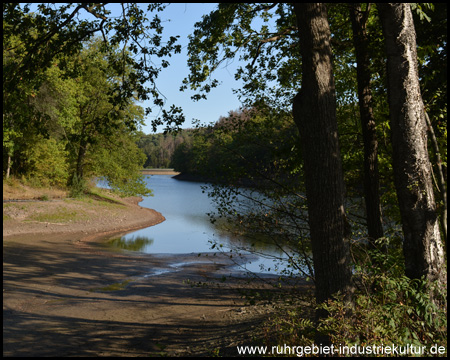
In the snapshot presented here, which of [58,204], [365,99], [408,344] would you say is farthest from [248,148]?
[58,204]

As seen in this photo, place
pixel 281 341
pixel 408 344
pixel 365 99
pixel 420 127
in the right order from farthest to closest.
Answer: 1. pixel 365 99
2. pixel 420 127
3. pixel 281 341
4. pixel 408 344

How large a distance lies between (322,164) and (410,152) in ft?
3.67

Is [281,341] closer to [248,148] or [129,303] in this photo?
[248,148]

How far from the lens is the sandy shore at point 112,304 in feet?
23.2

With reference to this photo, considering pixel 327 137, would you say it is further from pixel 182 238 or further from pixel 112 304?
pixel 182 238

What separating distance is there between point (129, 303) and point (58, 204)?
17810 mm

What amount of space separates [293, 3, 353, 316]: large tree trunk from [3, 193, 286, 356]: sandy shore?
2285 millimetres

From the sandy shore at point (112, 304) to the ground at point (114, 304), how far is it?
0.7 inches

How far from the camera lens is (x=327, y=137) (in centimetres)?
493

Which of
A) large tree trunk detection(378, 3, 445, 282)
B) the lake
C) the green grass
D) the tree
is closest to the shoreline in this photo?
the green grass

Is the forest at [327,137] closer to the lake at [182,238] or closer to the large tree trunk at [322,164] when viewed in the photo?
the large tree trunk at [322,164]

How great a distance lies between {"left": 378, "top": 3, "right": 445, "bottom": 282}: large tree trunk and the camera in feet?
15.8

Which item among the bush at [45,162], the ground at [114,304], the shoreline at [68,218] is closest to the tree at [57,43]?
the ground at [114,304]

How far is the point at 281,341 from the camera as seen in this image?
4594 mm
